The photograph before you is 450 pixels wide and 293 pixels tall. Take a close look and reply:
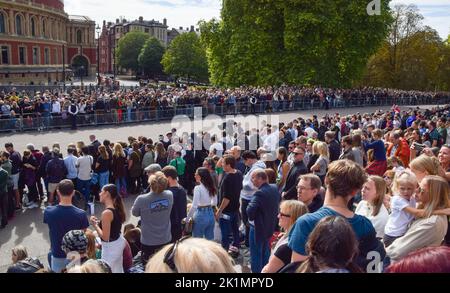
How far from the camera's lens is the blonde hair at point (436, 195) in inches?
180

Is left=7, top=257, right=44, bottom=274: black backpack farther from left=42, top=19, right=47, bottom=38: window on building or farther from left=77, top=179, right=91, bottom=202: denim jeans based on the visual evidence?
left=42, top=19, right=47, bottom=38: window on building

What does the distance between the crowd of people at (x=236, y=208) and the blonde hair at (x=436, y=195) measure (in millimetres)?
11

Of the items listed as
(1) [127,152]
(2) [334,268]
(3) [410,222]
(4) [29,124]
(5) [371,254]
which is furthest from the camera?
(4) [29,124]

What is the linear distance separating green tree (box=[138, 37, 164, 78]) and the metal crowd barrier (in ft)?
217

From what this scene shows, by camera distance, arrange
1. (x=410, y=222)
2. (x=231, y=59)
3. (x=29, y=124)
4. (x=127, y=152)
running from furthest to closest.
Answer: (x=231, y=59) → (x=29, y=124) → (x=127, y=152) → (x=410, y=222)

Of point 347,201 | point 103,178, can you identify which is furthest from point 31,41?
point 347,201

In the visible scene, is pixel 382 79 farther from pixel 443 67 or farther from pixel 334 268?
pixel 334 268

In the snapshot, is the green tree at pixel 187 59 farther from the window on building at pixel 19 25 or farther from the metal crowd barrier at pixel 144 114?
the metal crowd barrier at pixel 144 114


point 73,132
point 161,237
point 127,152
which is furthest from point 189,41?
point 161,237

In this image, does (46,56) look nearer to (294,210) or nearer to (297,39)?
(297,39)

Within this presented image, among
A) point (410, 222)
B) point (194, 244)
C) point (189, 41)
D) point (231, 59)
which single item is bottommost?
point (410, 222)

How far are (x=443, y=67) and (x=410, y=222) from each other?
2513 inches

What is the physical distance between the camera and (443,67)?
61.1 metres

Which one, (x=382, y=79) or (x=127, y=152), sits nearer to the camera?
(x=127, y=152)
